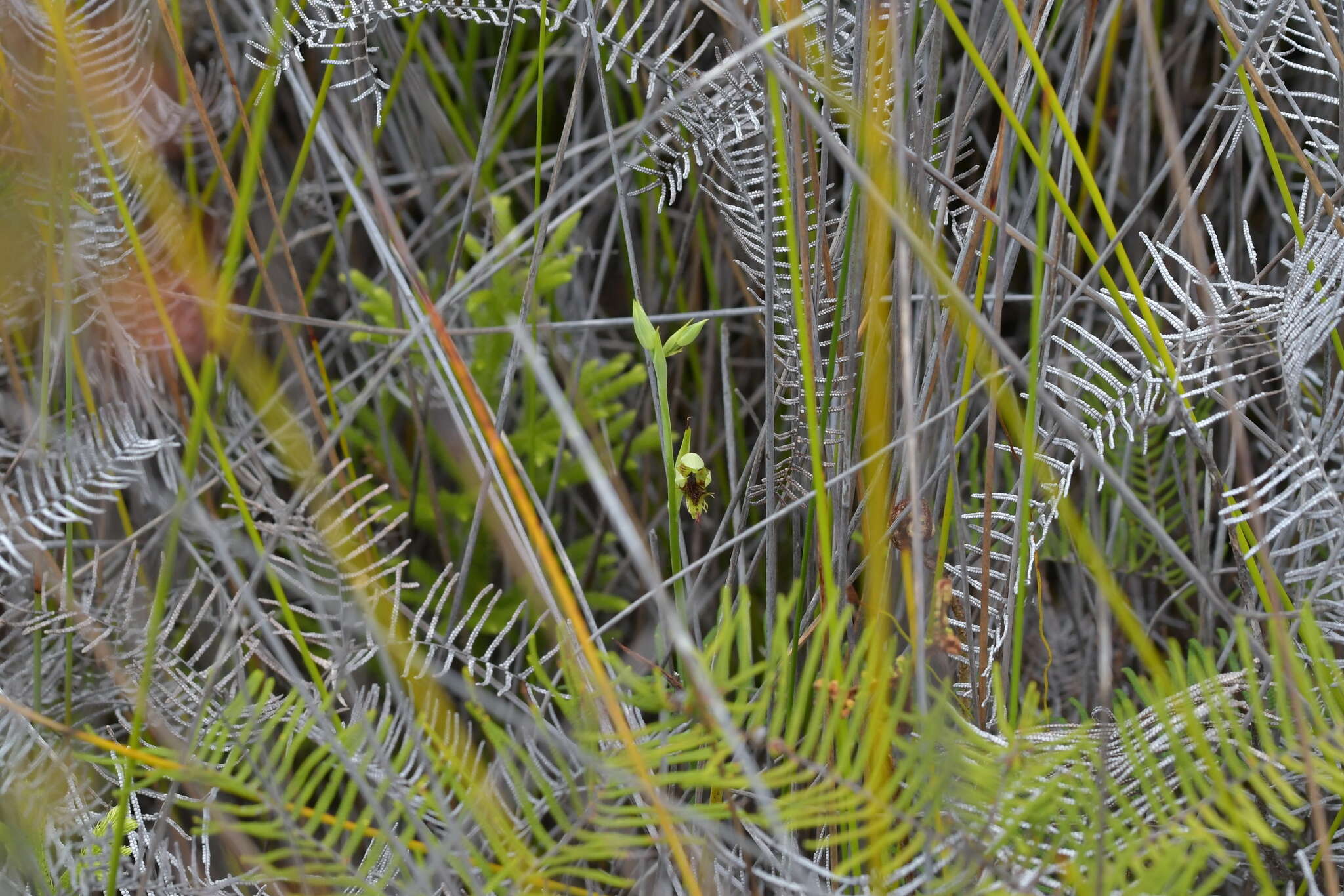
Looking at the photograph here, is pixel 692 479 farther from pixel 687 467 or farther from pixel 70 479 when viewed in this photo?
pixel 70 479

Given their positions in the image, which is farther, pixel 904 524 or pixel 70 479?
pixel 70 479

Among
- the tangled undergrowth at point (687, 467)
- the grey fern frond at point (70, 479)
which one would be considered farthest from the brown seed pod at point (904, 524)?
the grey fern frond at point (70, 479)

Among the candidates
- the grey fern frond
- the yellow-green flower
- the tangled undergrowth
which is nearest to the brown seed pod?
the tangled undergrowth

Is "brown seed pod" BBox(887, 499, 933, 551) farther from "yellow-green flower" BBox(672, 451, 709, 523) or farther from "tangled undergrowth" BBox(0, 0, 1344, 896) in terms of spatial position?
"yellow-green flower" BBox(672, 451, 709, 523)

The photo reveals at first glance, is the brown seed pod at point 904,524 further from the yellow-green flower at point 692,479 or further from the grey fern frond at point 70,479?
the grey fern frond at point 70,479

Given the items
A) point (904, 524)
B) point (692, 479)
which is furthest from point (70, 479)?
point (904, 524)

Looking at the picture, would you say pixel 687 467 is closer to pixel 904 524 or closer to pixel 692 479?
pixel 692 479

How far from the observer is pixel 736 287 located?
3.33 feet

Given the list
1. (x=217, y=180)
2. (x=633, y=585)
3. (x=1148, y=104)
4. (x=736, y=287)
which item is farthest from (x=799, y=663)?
(x=217, y=180)

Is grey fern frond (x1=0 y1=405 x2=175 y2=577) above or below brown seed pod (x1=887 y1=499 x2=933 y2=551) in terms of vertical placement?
above

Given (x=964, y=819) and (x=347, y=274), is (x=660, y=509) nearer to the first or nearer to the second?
(x=347, y=274)

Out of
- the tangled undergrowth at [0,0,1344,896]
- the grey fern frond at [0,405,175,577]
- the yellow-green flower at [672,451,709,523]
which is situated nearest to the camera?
the tangled undergrowth at [0,0,1344,896]

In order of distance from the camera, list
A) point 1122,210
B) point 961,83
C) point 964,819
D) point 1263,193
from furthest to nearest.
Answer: point 1122,210 < point 1263,193 < point 961,83 < point 964,819

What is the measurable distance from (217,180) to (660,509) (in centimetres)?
60
